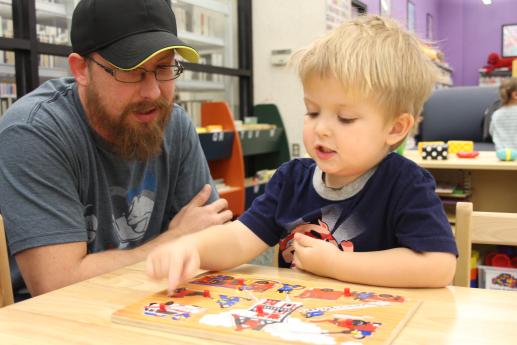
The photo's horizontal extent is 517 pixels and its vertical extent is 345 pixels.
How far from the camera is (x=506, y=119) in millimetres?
4191

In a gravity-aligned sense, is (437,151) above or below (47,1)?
below

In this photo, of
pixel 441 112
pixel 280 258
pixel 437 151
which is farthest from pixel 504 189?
pixel 280 258

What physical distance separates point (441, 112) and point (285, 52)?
144 cm

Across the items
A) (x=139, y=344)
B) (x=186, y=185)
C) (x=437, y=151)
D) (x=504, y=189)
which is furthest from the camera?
(x=504, y=189)

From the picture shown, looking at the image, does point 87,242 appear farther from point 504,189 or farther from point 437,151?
point 504,189

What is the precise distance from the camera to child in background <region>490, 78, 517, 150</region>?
412 cm

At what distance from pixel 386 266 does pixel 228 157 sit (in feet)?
11.0

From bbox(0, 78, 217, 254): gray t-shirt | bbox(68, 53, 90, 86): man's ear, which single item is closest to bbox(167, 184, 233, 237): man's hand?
bbox(0, 78, 217, 254): gray t-shirt

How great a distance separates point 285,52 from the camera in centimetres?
492

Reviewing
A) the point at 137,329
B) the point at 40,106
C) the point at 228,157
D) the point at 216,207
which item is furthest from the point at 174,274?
the point at 228,157

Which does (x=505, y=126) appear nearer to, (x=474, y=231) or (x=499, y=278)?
(x=499, y=278)

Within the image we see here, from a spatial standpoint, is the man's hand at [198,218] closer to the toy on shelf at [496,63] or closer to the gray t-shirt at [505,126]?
the gray t-shirt at [505,126]

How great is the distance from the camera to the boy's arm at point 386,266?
82 centimetres

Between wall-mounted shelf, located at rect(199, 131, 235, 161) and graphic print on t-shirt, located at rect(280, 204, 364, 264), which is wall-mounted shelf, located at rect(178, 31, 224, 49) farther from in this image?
graphic print on t-shirt, located at rect(280, 204, 364, 264)
